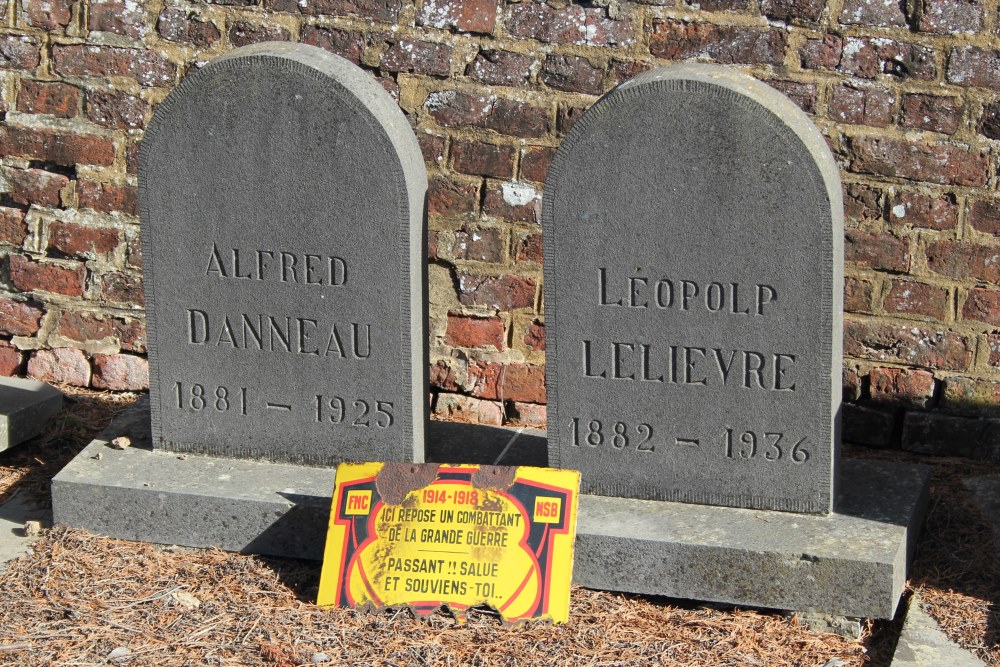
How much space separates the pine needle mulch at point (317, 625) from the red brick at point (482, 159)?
1.57 m

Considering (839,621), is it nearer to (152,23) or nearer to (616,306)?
(616,306)

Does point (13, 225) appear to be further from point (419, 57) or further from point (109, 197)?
point (419, 57)

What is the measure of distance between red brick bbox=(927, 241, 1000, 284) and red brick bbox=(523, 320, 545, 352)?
52.9 inches

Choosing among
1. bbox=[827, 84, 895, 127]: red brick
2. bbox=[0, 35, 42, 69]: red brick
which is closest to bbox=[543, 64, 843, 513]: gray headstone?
bbox=[827, 84, 895, 127]: red brick

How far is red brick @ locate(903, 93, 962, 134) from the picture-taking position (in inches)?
167

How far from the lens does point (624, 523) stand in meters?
3.62

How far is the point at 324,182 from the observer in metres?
3.78

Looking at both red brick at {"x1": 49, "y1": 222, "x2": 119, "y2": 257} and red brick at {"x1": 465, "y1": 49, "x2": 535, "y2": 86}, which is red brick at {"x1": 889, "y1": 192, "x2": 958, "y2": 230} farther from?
red brick at {"x1": 49, "y1": 222, "x2": 119, "y2": 257}

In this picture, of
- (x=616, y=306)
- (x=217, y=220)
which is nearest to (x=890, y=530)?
(x=616, y=306)

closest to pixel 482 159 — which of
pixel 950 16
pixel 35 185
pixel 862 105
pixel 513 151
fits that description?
pixel 513 151

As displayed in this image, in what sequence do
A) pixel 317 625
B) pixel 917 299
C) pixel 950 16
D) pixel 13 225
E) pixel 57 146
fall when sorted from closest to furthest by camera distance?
pixel 317 625 → pixel 950 16 → pixel 917 299 → pixel 57 146 → pixel 13 225

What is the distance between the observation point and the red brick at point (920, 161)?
426 cm

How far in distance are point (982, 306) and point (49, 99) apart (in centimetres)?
338

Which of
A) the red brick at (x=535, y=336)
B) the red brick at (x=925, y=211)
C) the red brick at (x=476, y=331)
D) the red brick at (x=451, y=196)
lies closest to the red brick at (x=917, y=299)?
the red brick at (x=925, y=211)
